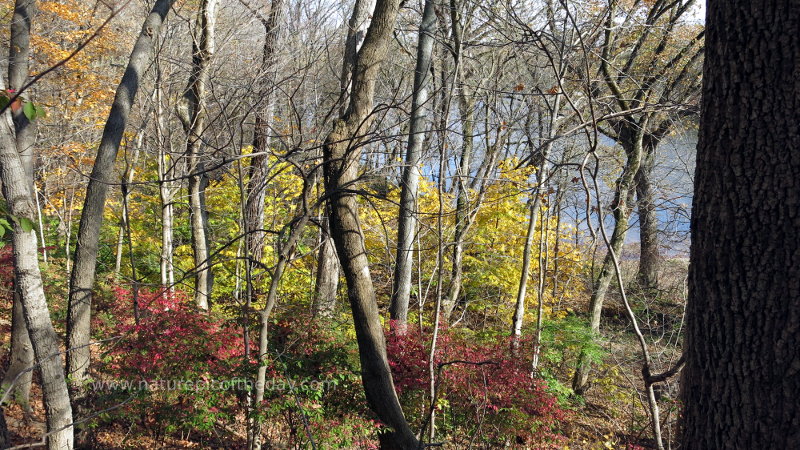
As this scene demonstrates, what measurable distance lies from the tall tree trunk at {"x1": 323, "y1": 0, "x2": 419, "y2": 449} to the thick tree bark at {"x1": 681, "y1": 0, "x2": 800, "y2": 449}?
2376 mm

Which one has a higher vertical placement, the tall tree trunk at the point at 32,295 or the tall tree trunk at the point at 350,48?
the tall tree trunk at the point at 350,48

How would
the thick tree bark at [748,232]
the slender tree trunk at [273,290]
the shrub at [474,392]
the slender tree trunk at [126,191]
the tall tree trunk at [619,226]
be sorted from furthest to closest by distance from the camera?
the tall tree trunk at [619,226]
the slender tree trunk at [126,191]
the shrub at [474,392]
the slender tree trunk at [273,290]
the thick tree bark at [748,232]

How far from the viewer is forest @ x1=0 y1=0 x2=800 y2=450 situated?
1.55 meters

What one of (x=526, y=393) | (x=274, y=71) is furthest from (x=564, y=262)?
(x=274, y=71)

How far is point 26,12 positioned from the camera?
5.22 metres

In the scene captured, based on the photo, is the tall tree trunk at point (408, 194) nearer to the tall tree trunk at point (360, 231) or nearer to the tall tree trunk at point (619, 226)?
the tall tree trunk at point (360, 231)

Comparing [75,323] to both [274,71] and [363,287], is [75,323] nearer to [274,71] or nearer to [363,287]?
[363,287]

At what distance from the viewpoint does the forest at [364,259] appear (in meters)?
1.55

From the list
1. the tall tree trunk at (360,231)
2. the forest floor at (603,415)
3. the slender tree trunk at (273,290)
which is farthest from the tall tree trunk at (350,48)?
the forest floor at (603,415)

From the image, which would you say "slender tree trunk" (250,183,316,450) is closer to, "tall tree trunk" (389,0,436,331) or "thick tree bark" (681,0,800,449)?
"thick tree bark" (681,0,800,449)

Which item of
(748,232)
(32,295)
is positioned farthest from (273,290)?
(748,232)

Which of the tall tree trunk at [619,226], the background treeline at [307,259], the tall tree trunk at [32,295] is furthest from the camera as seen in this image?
the tall tree trunk at [619,226]

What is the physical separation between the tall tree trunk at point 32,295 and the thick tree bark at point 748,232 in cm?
375

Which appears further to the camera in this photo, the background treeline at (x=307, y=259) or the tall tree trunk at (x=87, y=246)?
the tall tree trunk at (x=87, y=246)
